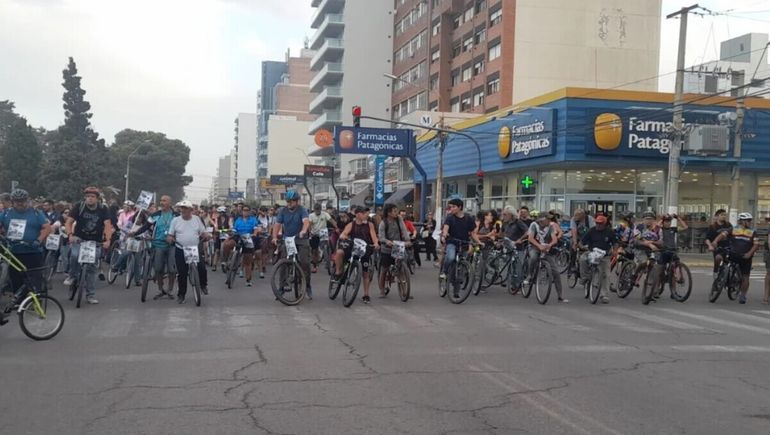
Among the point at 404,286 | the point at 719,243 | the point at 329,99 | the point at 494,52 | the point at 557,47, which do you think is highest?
the point at 557,47

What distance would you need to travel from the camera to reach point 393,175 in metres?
56.8

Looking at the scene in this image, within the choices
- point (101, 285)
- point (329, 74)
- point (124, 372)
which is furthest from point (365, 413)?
point (329, 74)

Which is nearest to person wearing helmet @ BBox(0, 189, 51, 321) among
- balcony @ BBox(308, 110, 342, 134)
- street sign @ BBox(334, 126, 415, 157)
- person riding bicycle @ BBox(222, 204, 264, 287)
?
person riding bicycle @ BBox(222, 204, 264, 287)

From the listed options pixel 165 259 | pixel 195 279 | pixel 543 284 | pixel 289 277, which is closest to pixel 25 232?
pixel 195 279

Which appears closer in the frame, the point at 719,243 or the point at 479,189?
the point at 719,243

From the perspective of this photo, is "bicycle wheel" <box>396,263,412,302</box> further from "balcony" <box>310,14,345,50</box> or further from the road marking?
"balcony" <box>310,14,345,50</box>

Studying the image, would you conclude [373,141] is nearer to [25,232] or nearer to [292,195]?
[292,195]

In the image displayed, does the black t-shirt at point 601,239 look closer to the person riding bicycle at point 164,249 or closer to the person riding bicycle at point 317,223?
the person riding bicycle at point 317,223

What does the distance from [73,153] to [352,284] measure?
56679 millimetres

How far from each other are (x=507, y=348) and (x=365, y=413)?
10.5 ft

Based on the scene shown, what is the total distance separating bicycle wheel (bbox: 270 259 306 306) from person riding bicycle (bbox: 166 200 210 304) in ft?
4.44

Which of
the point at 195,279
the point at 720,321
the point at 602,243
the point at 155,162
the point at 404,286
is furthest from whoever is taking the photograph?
the point at 155,162

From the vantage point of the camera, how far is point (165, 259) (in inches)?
463

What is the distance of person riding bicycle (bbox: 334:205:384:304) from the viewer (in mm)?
11648
